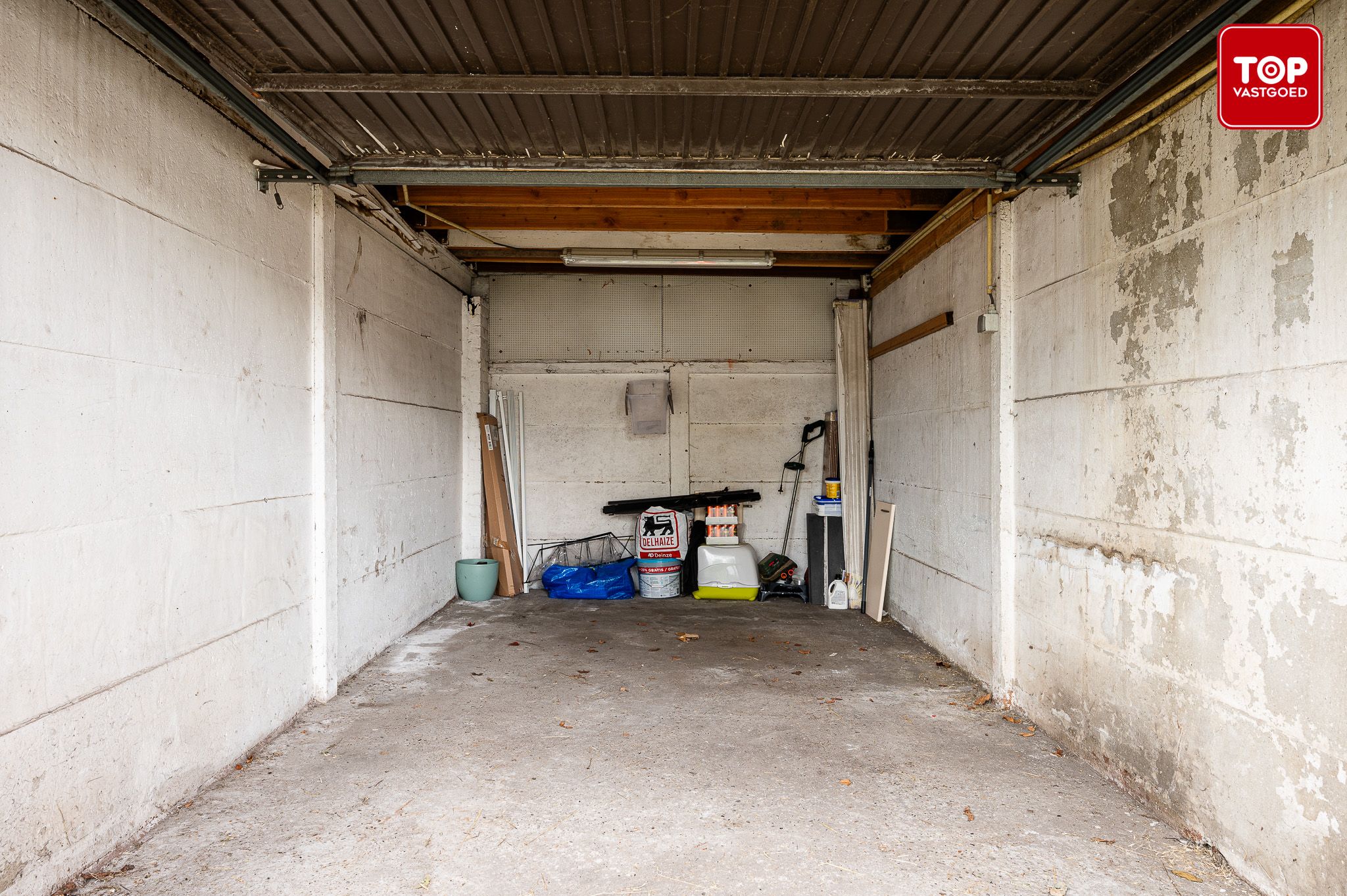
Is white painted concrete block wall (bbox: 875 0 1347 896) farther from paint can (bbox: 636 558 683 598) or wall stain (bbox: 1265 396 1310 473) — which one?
paint can (bbox: 636 558 683 598)

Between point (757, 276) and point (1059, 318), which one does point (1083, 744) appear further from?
point (757, 276)

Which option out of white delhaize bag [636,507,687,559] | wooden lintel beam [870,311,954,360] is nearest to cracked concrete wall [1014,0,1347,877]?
wooden lintel beam [870,311,954,360]

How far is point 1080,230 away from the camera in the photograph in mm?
3324

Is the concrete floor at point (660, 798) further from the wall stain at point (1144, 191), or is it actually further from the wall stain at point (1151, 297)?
the wall stain at point (1144, 191)

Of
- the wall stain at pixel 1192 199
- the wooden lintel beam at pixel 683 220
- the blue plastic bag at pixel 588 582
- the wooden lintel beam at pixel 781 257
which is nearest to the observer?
the wall stain at pixel 1192 199

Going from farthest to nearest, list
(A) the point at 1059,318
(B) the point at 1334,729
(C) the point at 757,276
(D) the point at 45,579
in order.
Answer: (C) the point at 757,276 < (A) the point at 1059,318 < (D) the point at 45,579 < (B) the point at 1334,729

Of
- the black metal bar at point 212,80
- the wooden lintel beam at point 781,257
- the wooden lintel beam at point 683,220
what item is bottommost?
the black metal bar at point 212,80

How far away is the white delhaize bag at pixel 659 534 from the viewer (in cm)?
674

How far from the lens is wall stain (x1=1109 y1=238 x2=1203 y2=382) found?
104 inches

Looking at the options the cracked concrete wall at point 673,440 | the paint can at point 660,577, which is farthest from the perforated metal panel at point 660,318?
the paint can at point 660,577

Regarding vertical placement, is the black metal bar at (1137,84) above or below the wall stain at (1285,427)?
above

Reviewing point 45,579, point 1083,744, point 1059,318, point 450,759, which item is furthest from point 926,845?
point 45,579

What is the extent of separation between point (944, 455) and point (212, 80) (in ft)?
13.9

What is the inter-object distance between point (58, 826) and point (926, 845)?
269cm
